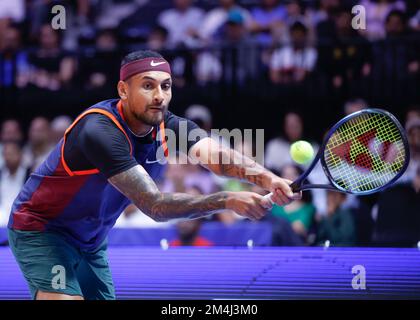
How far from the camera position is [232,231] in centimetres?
580

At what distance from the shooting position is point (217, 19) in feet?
25.6

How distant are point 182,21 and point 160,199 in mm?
4690

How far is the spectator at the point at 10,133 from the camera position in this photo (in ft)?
23.4

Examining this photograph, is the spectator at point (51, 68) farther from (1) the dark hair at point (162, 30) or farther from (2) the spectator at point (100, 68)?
(1) the dark hair at point (162, 30)

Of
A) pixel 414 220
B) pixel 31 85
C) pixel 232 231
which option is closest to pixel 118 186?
pixel 232 231

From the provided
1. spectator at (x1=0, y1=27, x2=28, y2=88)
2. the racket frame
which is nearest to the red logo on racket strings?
the racket frame

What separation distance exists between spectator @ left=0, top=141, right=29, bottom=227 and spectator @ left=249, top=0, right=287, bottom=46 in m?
2.33

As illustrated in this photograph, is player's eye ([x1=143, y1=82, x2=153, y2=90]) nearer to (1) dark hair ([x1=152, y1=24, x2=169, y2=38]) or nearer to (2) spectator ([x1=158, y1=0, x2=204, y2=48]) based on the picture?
(1) dark hair ([x1=152, y1=24, x2=169, y2=38])

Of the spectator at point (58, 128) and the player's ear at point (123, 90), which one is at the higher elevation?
the player's ear at point (123, 90)

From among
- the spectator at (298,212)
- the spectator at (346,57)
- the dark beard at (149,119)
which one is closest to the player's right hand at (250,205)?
the dark beard at (149,119)

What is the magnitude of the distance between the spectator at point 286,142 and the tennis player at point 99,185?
283 cm

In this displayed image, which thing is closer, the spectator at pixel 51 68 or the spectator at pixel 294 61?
the spectator at pixel 294 61

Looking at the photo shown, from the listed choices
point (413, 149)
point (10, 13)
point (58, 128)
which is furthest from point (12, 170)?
point (413, 149)
